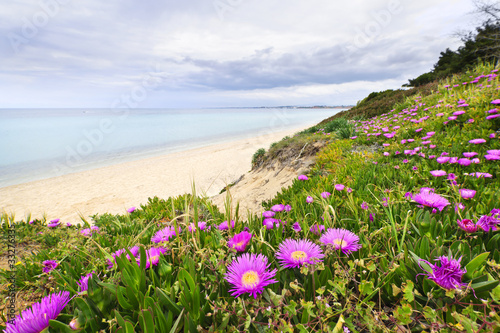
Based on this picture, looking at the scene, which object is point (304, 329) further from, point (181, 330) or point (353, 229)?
point (353, 229)

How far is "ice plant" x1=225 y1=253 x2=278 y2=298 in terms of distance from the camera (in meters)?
0.81

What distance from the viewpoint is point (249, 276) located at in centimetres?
85

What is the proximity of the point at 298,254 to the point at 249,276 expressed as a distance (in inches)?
8.9

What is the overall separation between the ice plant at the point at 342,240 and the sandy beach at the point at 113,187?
17.8 feet

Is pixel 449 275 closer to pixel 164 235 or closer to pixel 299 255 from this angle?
pixel 299 255

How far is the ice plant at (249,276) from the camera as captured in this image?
0.81 meters

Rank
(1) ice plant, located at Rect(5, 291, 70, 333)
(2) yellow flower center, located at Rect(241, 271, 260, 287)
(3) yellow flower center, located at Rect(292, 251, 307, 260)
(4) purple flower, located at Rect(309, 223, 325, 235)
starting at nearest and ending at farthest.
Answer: (1) ice plant, located at Rect(5, 291, 70, 333) → (2) yellow flower center, located at Rect(241, 271, 260, 287) → (3) yellow flower center, located at Rect(292, 251, 307, 260) → (4) purple flower, located at Rect(309, 223, 325, 235)

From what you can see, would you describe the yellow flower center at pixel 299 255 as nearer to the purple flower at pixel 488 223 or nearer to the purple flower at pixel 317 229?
the purple flower at pixel 317 229

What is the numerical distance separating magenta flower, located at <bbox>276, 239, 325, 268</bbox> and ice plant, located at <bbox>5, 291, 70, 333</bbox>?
2.65 ft

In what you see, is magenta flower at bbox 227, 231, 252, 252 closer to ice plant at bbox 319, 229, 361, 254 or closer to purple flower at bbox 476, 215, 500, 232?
ice plant at bbox 319, 229, 361, 254

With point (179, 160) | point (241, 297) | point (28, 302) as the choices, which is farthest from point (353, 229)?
point (179, 160)

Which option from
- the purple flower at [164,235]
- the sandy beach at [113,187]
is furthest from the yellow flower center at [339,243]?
the sandy beach at [113,187]

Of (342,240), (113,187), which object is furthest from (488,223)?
(113,187)

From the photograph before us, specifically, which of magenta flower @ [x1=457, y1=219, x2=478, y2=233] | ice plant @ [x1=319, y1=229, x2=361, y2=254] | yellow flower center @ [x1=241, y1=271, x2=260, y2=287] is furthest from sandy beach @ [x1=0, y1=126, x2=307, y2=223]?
magenta flower @ [x1=457, y1=219, x2=478, y2=233]
